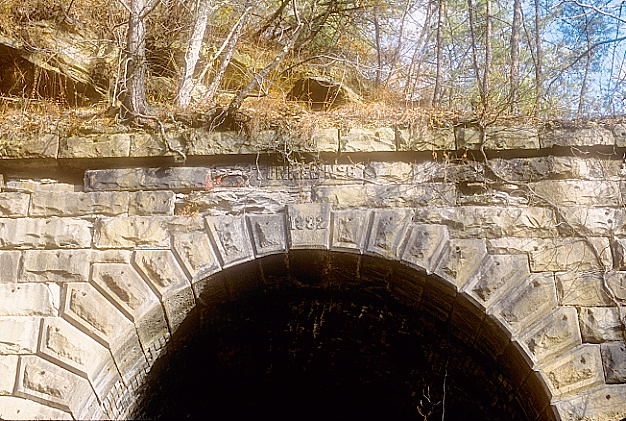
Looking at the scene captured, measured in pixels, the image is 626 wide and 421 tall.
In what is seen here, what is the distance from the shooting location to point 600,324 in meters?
3.90

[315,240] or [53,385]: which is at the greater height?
[315,240]

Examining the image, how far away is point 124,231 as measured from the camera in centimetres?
417

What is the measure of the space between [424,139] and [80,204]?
2.30 m

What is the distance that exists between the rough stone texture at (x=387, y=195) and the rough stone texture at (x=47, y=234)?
153cm

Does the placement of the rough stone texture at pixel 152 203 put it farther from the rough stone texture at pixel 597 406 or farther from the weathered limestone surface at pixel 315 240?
the rough stone texture at pixel 597 406

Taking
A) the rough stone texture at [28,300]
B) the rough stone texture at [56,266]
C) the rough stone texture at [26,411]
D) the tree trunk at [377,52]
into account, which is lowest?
the rough stone texture at [26,411]

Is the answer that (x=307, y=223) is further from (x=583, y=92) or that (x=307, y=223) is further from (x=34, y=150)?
(x=583, y=92)

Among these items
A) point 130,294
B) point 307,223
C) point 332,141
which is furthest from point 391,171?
point 130,294

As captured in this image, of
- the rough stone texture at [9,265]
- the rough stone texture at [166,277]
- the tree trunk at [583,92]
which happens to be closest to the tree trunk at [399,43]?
the tree trunk at [583,92]

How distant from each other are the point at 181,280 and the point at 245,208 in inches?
24.2

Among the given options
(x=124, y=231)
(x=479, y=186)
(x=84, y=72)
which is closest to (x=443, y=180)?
(x=479, y=186)

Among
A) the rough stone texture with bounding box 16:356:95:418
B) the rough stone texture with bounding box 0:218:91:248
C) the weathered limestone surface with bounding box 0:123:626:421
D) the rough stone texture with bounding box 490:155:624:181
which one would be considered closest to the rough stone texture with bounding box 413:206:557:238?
the weathered limestone surface with bounding box 0:123:626:421

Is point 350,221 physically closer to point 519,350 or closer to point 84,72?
point 519,350

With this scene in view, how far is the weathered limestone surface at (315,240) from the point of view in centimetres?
388
